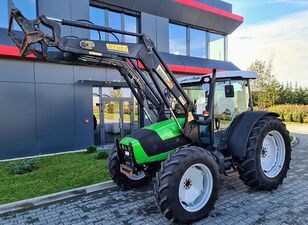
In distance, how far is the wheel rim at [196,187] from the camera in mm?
4113

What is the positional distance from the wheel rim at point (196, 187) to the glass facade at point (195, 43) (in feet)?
38.0

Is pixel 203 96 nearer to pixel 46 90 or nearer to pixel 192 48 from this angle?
pixel 46 90

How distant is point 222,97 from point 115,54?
253 cm

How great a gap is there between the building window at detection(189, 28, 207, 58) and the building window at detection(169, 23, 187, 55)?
507 millimetres

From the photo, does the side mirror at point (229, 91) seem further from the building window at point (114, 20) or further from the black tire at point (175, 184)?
the building window at point (114, 20)

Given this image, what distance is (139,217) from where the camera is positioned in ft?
14.1

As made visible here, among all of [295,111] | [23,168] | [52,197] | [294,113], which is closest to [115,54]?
[52,197]

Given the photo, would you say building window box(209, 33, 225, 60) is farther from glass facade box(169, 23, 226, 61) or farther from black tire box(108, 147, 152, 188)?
black tire box(108, 147, 152, 188)

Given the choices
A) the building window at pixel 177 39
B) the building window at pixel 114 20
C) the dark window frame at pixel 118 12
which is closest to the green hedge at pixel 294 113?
the building window at pixel 177 39

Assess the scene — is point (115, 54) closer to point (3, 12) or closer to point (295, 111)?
point (3, 12)

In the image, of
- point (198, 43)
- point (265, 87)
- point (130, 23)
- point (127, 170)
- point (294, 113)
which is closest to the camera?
point (127, 170)

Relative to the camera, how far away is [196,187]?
4316 mm

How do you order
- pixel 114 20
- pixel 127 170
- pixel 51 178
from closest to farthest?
pixel 127 170
pixel 51 178
pixel 114 20

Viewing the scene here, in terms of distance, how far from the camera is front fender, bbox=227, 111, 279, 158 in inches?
193
